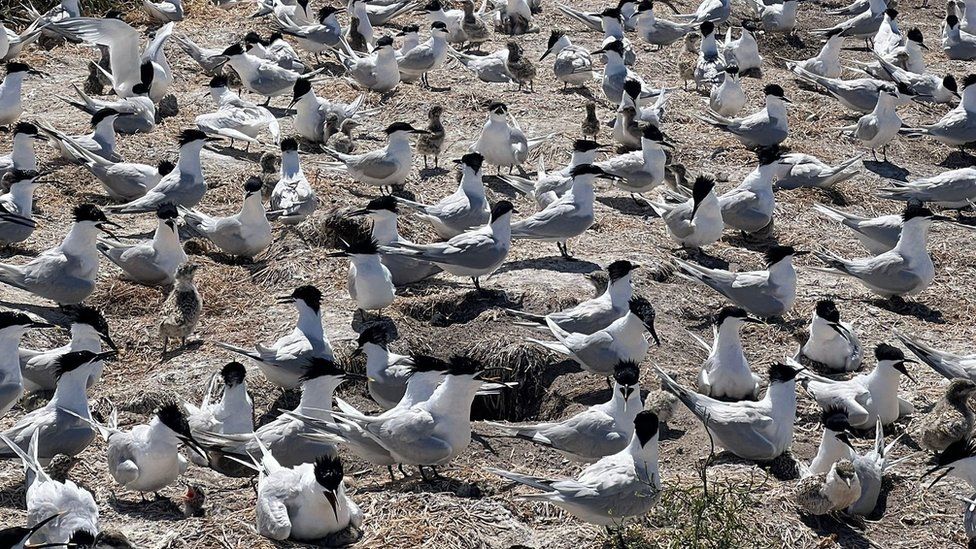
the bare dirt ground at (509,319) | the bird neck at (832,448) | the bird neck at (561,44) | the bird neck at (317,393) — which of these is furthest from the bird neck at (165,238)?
the bird neck at (561,44)

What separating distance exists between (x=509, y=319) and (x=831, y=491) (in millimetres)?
2878

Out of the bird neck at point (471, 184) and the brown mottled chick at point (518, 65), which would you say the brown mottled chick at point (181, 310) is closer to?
the bird neck at point (471, 184)

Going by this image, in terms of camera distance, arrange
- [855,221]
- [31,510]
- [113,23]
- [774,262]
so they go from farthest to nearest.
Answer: [113,23]
[855,221]
[774,262]
[31,510]

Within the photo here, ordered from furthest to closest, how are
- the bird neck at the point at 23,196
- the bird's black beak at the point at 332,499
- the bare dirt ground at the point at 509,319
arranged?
1. the bird neck at the point at 23,196
2. the bare dirt ground at the point at 509,319
3. the bird's black beak at the point at 332,499

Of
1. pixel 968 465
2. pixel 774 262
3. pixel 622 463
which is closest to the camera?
pixel 622 463

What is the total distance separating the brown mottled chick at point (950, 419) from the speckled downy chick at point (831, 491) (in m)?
1.00

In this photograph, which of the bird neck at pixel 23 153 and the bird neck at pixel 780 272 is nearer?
the bird neck at pixel 780 272

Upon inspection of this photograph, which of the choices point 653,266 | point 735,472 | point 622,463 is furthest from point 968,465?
point 653,266

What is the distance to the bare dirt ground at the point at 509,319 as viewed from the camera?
6465 millimetres

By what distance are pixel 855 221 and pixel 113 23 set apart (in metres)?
7.45

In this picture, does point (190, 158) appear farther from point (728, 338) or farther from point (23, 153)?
point (728, 338)

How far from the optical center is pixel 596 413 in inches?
285

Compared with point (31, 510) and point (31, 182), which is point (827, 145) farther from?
point (31, 510)

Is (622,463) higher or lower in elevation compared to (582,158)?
higher
